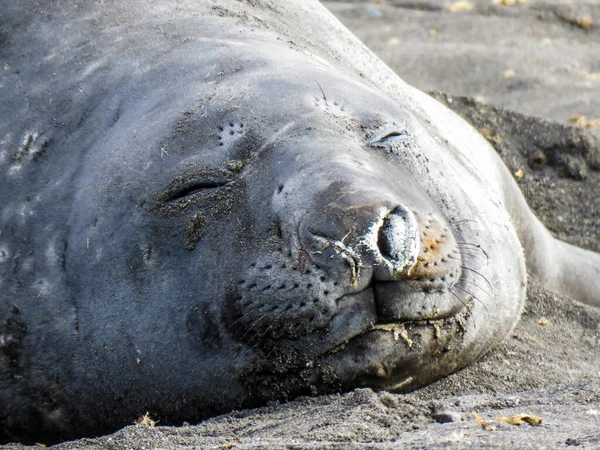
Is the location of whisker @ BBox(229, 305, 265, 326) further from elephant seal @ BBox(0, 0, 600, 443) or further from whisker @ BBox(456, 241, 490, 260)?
whisker @ BBox(456, 241, 490, 260)

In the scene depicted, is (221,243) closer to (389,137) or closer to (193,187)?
(193,187)

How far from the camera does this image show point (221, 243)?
10.3ft

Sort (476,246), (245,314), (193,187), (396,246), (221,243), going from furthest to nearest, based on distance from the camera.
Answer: (476,246) < (193,187) < (221,243) < (245,314) < (396,246)

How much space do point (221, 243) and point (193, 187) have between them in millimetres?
259

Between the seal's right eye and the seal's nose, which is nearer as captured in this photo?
the seal's nose

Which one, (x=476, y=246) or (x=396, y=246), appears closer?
(x=396, y=246)

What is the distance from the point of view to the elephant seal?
3.01m

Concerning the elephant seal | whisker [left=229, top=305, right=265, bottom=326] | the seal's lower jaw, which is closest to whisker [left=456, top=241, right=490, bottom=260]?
the elephant seal

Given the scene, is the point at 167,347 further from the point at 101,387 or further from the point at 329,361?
the point at 329,361

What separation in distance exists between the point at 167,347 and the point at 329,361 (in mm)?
525

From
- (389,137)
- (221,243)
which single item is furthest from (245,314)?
(389,137)

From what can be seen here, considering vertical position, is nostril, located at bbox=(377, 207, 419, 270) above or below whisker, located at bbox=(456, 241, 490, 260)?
above

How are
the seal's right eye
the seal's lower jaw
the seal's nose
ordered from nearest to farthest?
the seal's nose
the seal's lower jaw
the seal's right eye

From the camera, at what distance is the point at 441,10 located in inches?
365
